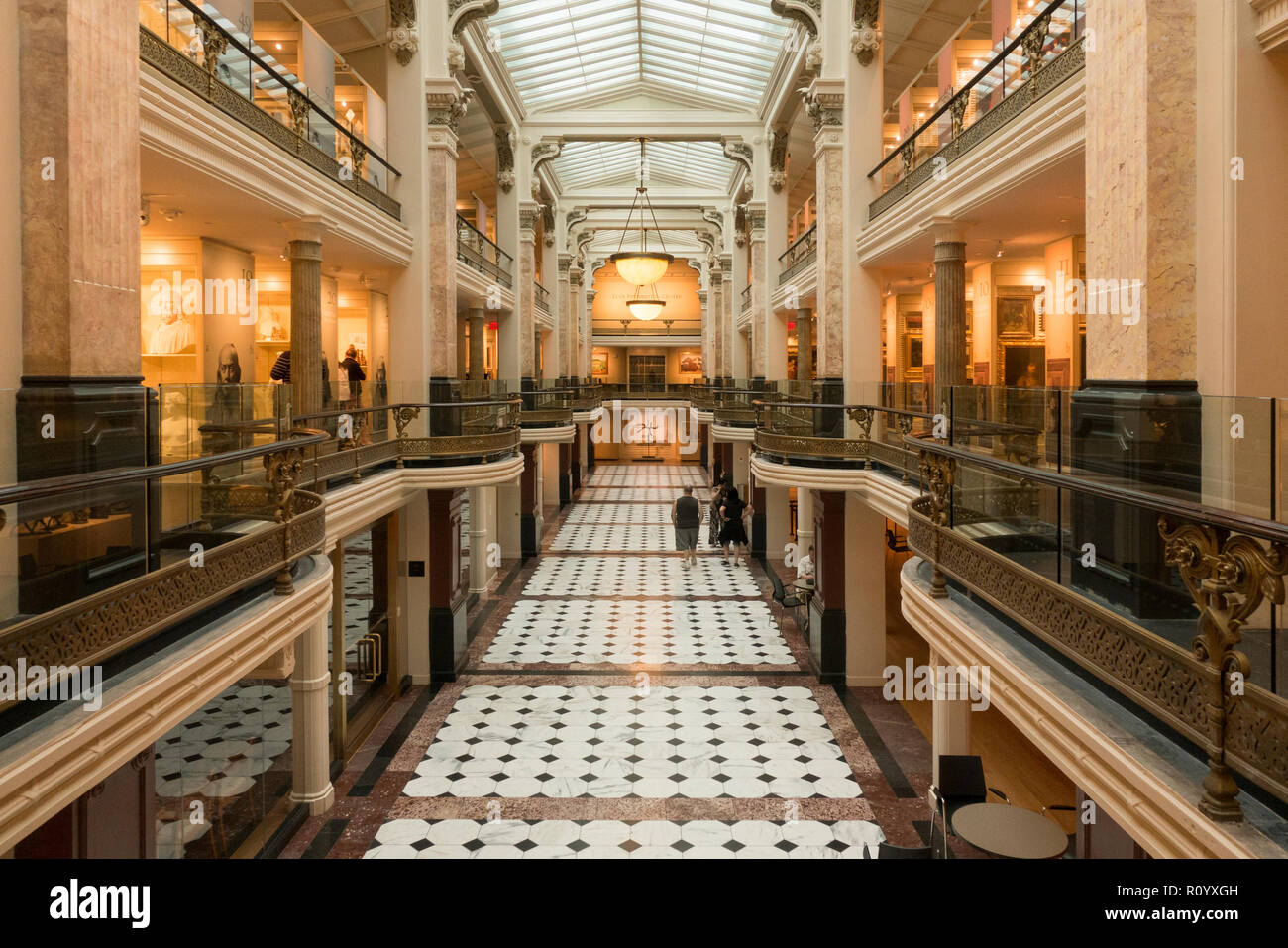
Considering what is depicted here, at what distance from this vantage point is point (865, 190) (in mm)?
12969

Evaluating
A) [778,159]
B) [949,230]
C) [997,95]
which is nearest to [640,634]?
[949,230]

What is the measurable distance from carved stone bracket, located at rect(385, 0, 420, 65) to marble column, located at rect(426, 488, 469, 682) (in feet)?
20.5

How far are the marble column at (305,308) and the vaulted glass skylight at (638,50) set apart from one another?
8384 millimetres

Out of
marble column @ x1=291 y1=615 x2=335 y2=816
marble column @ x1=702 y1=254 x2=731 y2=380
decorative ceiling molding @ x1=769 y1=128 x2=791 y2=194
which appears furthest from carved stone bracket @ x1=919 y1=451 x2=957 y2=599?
marble column @ x1=702 y1=254 x2=731 y2=380

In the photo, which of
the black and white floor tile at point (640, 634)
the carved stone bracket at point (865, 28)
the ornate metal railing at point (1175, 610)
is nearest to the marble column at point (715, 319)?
the black and white floor tile at point (640, 634)

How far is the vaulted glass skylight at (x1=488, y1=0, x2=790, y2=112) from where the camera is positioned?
54.8 ft

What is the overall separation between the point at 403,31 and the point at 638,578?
10.8m

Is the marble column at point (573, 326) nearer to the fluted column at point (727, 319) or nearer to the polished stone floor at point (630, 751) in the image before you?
the fluted column at point (727, 319)

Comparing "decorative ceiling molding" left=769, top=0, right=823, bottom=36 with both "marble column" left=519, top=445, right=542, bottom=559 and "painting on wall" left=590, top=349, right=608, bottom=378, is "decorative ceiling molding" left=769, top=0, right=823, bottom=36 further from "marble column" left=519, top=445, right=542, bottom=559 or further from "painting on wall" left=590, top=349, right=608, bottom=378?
"painting on wall" left=590, top=349, right=608, bottom=378

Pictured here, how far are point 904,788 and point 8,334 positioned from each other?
8338mm

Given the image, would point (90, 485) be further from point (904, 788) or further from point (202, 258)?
point (202, 258)

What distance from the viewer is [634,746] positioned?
10.0 meters

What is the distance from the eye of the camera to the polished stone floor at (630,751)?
7.95m
